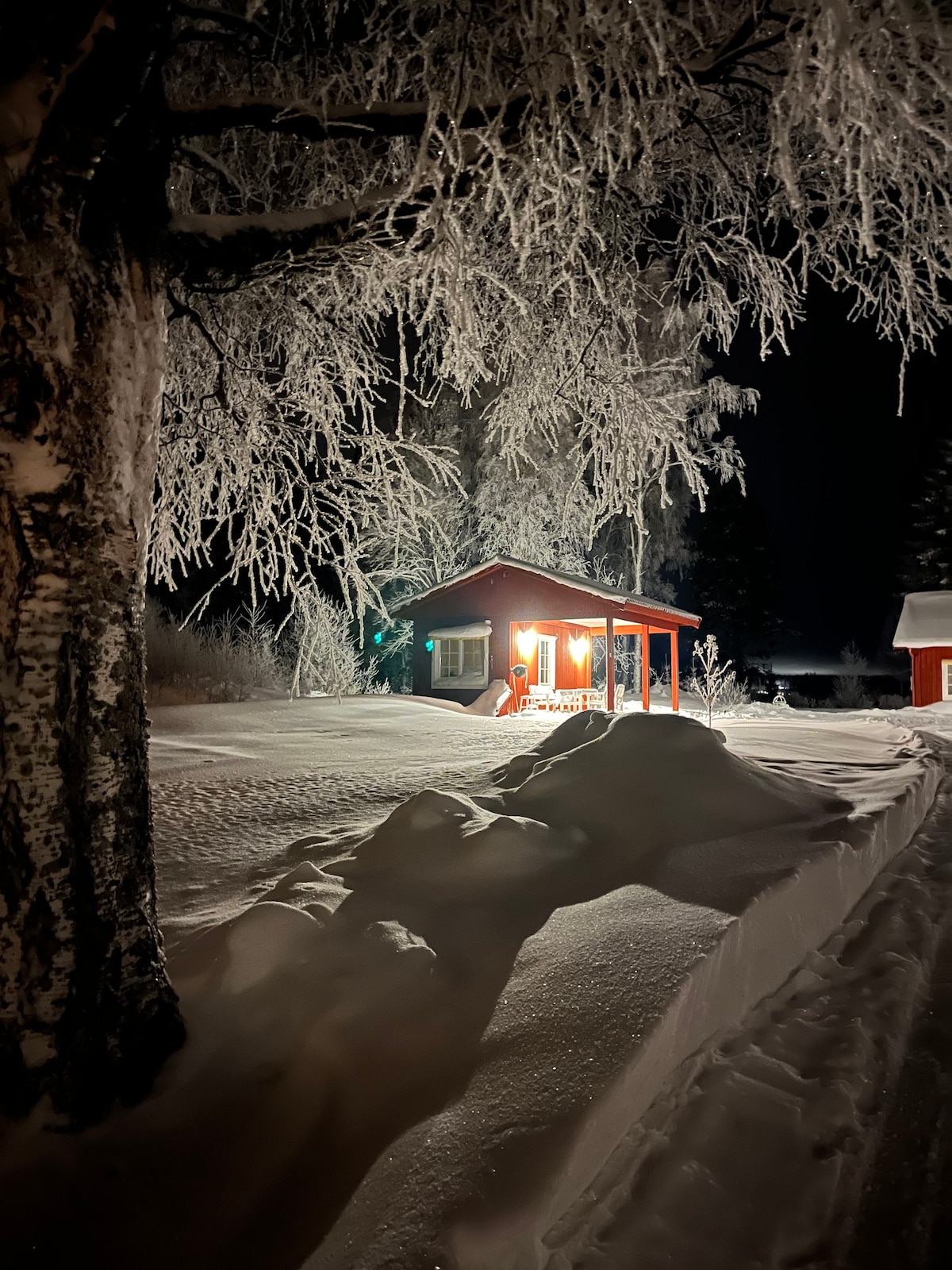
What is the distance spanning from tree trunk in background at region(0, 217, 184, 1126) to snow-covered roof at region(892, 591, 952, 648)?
25.5 metres

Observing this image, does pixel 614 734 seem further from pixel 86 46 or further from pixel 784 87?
pixel 86 46

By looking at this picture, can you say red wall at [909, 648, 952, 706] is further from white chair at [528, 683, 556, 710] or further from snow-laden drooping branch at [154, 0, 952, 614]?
snow-laden drooping branch at [154, 0, 952, 614]

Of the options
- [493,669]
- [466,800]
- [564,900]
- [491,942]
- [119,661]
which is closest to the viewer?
[119,661]

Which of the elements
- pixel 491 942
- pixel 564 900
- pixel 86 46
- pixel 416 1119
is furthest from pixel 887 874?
pixel 86 46

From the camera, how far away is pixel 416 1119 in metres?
2.02

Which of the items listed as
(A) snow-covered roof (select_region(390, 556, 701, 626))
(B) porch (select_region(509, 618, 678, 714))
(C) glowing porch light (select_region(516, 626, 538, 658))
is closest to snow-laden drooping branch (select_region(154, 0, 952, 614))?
(A) snow-covered roof (select_region(390, 556, 701, 626))

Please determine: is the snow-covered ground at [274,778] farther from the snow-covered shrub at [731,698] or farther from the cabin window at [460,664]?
the snow-covered shrub at [731,698]

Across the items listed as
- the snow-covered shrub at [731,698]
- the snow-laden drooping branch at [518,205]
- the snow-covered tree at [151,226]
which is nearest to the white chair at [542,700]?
the snow-covered shrub at [731,698]

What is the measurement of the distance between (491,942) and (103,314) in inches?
111

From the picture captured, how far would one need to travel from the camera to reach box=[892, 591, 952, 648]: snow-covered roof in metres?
22.3

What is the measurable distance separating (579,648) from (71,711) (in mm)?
23247

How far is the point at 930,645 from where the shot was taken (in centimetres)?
2247

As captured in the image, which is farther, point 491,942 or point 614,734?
point 614,734

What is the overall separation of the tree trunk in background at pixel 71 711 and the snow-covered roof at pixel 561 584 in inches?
598
